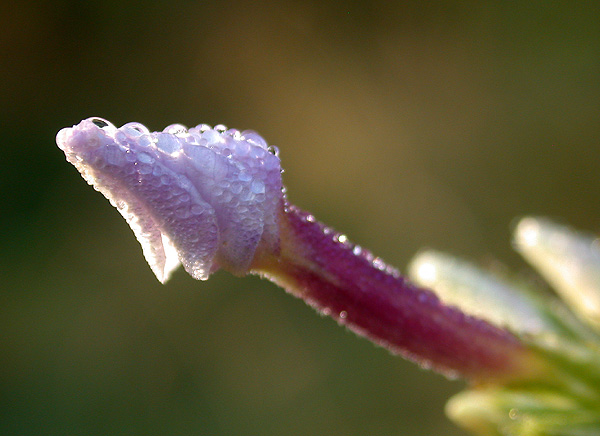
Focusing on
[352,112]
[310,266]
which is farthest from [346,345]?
[310,266]

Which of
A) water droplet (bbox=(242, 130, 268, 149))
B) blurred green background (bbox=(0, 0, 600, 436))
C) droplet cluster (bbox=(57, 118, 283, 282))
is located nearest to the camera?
droplet cluster (bbox=(57, 118, 283, 282))

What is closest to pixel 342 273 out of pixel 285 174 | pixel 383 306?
pixel 383 306

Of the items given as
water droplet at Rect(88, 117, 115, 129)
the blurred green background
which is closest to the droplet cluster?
water droplet at Rect(88, 117, 115, 129)

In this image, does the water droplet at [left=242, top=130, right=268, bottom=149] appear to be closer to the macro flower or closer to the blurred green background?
the macro flower

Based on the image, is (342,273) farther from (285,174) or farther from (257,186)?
(285,174)

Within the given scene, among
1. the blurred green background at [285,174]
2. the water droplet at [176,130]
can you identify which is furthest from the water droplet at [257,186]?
the blurred green background at [285,174]

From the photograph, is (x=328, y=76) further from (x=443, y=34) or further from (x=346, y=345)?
(x=346, y=345)

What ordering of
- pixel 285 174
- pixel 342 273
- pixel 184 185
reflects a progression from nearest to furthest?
pixel 184 185 → pixel 342 273 → pixel 285 174
